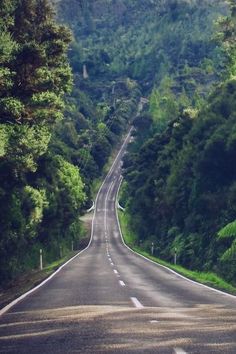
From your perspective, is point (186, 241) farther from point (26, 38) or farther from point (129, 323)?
point (129, 323)

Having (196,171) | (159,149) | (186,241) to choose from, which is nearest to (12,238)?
(186,241)

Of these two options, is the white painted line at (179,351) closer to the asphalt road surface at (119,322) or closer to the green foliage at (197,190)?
the asphalt road surface at (119,322)

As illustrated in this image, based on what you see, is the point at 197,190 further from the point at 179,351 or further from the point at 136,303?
the point at 179,351

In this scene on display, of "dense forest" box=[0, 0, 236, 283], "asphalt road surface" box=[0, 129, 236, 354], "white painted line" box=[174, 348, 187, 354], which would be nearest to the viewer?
"white painted line" box=[174, 348, 187, 354]

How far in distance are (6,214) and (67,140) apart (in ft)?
307

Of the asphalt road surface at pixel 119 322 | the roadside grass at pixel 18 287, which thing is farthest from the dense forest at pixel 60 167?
the asphalt road surface at pixel 119 322

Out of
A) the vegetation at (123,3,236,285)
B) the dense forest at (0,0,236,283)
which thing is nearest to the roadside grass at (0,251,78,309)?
the dense forest at (0,0,236,283)

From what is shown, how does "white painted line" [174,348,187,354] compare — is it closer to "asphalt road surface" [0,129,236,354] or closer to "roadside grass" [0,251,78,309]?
"asphalt road surface" [0,129,236,354]

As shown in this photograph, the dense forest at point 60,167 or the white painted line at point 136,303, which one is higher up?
the dense forest at point 60,167

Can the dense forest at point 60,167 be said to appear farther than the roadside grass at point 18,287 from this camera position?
Yes

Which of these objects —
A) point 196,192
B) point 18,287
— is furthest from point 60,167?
point 18,287

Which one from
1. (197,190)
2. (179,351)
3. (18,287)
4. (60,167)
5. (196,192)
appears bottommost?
(179,351)

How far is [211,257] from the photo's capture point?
32.2 metres

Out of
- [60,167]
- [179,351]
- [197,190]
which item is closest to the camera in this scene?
[179,351]
